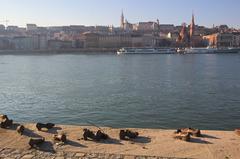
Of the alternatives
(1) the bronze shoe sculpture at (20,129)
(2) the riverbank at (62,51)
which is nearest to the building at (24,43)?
(2) the riverbank at (62,51)

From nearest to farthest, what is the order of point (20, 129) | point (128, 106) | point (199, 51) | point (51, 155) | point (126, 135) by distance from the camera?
1. point (51, 155)
2. point (126, 135)
3. point (20, 129)
4. point (128, 106)
5. point (199, 51)

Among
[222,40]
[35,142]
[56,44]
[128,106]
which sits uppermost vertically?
[222,40]

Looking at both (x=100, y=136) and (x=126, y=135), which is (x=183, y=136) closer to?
(x=126, y=135)

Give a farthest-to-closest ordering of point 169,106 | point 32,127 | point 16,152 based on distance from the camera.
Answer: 1. point 169,106
2. point 32,127
3. point 16,152

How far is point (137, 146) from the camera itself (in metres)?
9.91

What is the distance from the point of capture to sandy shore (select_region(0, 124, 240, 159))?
9281 millimetres

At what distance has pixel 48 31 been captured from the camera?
610 feet

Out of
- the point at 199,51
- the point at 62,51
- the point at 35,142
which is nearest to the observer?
the point at 35,142

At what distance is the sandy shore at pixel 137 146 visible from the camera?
928 centimetres

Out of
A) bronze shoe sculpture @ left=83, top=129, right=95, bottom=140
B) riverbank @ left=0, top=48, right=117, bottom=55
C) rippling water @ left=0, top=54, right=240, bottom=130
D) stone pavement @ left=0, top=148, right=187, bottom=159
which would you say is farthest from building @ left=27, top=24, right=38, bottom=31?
stone pavement @ left=0, top=148, right=187, bottom=159

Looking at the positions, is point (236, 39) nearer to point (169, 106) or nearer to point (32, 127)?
point (169, 106)

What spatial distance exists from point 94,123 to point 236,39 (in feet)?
397

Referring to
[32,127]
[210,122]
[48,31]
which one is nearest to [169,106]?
[210,122]

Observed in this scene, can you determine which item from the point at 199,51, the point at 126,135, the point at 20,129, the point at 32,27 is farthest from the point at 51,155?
the point at 32,27
